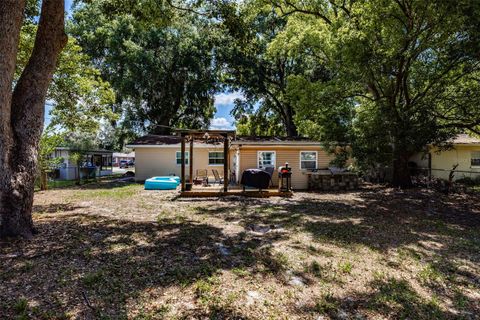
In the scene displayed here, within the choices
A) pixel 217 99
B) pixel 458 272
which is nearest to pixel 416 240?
pixel 458 272

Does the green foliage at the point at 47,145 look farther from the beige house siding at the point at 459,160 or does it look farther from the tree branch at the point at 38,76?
the beige house siding at the point at 459,160

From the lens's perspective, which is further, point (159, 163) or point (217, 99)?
point (217, 99)

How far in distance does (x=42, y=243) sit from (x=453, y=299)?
651 cm

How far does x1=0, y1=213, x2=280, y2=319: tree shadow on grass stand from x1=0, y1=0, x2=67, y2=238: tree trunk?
647 millimetres

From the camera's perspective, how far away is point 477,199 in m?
11.7

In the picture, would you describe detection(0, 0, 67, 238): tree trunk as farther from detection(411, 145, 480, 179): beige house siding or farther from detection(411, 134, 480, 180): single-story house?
detection(411, 145, 480, 179): beige house siding

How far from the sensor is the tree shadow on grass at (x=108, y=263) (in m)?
3.40

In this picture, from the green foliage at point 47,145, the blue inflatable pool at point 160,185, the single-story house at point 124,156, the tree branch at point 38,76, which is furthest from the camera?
the single-story house at point 124,156

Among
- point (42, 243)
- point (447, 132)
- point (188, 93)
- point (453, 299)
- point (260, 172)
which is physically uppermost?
point (188, 93)

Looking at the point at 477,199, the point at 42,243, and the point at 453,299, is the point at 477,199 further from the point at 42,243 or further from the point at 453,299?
the point at 42,243

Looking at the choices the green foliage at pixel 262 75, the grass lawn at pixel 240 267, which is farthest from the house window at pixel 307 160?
the grass lawn at pixel 240 267

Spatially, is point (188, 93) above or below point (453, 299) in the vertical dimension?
above

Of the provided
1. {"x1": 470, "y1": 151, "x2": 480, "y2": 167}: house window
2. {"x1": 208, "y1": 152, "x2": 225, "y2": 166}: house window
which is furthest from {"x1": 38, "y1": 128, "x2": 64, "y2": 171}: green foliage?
{"x1": 470, "y1": 151, "x2": 480, "y2": 167}: house window

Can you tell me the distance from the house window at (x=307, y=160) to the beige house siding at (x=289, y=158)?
0.16m
